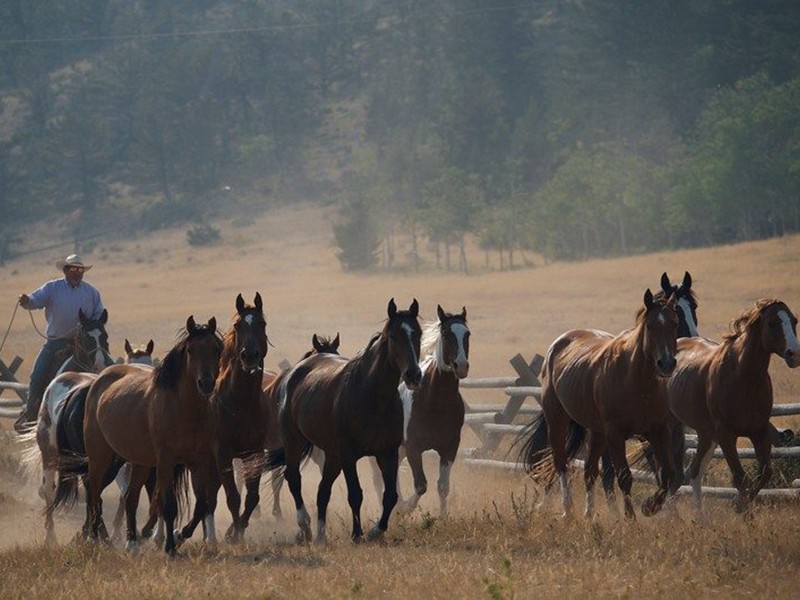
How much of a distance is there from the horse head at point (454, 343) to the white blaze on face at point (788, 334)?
2.80 meters

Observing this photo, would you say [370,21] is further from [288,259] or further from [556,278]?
[556,278]

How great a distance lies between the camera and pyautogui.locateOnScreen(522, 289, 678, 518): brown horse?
11.5 metres

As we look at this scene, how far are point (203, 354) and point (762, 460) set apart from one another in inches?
183

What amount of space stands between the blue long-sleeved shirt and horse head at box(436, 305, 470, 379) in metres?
4.42

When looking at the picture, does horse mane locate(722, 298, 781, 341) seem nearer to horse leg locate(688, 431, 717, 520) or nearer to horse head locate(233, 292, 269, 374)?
horse leg locate(688, 431, 717, 520)

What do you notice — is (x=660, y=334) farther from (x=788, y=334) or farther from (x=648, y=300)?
(x=788, y=334)

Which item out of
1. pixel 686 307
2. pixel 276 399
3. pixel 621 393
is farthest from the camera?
pixel 276 399

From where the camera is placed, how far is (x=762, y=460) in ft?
38.3

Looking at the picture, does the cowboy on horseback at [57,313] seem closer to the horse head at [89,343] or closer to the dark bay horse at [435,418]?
the horse head at [89,343]

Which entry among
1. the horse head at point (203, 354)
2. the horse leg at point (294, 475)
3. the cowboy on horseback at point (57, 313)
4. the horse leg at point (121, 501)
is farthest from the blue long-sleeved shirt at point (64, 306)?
the horse head at point (203, 354)

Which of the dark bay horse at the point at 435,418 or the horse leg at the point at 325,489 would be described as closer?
the horse leg at the point at 325,489

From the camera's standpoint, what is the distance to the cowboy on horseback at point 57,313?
15562 millimetres

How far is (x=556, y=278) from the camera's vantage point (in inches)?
2427

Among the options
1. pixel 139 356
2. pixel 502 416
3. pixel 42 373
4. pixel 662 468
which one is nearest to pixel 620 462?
pixel 662 468
